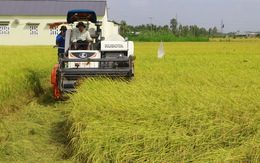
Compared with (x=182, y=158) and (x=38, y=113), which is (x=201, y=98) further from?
(x=38, y=113)

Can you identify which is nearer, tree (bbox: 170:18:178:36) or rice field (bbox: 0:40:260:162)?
rice field (bbox: 0:40:260:162)

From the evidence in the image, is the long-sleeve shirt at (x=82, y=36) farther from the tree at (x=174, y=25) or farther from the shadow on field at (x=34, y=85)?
the tree at (x=174, y=25)

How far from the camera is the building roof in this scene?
35625mm

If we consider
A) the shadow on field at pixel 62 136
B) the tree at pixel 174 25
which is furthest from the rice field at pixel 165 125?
the tree at pixel 174 25

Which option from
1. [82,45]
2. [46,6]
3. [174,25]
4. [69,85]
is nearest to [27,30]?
[46,6]

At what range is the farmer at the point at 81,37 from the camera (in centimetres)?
759

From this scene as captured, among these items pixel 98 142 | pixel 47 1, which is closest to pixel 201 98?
pixel 98 142

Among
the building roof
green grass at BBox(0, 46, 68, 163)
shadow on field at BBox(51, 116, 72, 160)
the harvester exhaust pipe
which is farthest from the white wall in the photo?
shadow on field at BBox(51, 116, 72, 160)

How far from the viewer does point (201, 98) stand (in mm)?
4250

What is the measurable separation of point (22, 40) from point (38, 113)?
3089 cm

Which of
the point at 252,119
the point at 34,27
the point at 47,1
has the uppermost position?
the point at 47,1

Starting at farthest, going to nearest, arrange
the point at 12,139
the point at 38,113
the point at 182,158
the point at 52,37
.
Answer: the point at 52,37 → the point at 38,113 → the point at 12,139 → the point at 182,158

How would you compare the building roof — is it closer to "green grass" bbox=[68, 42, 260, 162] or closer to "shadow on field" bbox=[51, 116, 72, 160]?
"shadow on field" bbox=[51, 116, 72, 160]

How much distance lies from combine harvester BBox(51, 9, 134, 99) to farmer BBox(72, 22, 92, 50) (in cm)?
12
